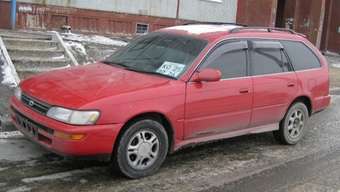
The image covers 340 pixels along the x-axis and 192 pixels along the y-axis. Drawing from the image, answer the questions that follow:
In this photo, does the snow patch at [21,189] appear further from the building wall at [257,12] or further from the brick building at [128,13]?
the building wall at [257,12]

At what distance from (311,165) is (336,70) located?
12.1m

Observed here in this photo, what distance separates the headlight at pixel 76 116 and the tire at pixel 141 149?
40 cm

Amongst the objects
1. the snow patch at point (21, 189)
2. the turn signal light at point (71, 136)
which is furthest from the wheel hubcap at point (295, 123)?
the snow patch at point (21, 189)

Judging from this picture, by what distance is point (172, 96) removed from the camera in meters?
5.89

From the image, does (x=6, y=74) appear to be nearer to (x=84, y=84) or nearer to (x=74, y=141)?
(x=84, y=84)

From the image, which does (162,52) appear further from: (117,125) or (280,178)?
(280,178)

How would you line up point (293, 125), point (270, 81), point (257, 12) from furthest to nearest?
1. point (257, 12)
2. point (293, 125)
3. point (270, 81)

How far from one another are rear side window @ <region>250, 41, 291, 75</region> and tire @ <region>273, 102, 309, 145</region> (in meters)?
0.60

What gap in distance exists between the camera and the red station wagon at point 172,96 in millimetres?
5363

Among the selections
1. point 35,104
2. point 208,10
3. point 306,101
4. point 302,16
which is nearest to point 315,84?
point 306,101

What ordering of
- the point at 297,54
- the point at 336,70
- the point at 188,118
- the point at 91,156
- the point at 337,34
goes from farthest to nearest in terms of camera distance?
the point at 337,34, the point at 336,70, the point at 297,54, the point at 188,118, the point at 91,156

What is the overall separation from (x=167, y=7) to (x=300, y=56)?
334 inches

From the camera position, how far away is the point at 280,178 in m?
6.15

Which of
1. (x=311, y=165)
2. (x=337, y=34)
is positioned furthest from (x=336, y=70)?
(x=311, y=165)
